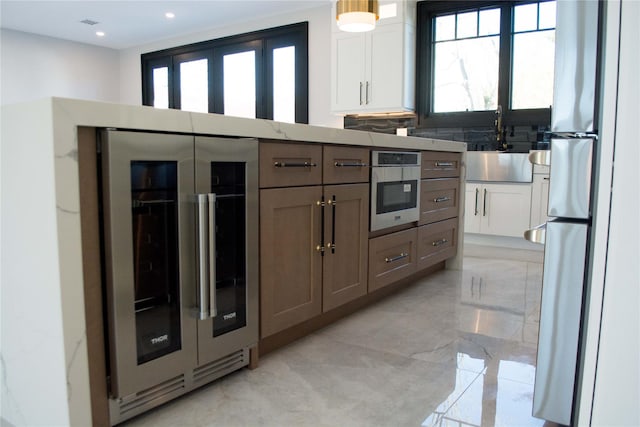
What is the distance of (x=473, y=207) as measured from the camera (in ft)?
16.2

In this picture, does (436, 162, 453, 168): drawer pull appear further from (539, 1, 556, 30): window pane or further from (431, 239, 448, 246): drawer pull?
(539, 1, 556, 30): window pane

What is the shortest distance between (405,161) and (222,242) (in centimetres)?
156

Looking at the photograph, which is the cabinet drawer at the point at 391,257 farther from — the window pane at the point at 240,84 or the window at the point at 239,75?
the window pane at the point at 240,84

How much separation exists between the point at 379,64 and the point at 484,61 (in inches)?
44.0

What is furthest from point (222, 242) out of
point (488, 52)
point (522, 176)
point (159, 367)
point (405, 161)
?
point (488, 52)

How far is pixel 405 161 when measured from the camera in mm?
3000

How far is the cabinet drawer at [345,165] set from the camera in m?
2.28

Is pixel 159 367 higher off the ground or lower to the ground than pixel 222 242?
lower

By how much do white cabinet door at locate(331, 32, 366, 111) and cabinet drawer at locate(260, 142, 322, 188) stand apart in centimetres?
362

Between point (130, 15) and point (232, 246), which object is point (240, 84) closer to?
point (130, 15)

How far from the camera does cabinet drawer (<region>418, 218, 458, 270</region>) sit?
10.9ft

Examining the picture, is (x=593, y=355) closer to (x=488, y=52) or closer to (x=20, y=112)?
(x=20, y=112)

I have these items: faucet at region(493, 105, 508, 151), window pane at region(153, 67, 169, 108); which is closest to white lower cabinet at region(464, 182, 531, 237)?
faucet at region(493, 105, 508, 151)

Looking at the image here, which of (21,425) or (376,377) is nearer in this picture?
(21,425)
